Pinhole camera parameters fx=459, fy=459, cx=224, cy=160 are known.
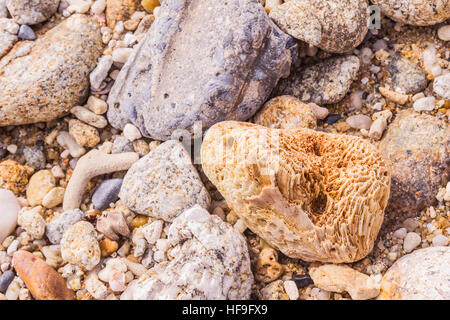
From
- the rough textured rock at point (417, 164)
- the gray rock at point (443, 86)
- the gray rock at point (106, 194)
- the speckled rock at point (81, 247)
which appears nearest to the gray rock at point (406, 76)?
the gray rock at point (443, 86)

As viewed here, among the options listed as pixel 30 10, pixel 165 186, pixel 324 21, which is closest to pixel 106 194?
pixel 165 186

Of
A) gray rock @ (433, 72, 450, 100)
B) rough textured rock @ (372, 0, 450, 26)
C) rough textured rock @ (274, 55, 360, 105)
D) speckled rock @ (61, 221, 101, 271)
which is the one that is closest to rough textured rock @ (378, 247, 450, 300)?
gray rock @ (433, 72, 450, 100)

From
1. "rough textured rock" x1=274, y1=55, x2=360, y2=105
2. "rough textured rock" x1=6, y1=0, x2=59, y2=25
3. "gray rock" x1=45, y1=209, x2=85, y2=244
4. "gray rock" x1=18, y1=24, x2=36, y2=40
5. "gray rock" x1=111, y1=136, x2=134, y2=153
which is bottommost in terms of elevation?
"gray rock" x1=45, y1=209, x2=85, y2=244

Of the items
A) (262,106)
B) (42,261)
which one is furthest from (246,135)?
(42,261)

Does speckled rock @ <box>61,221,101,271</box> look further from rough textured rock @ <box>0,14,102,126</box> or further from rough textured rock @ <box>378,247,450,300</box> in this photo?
rough textured rock @ <box>378,247,450,300</box>

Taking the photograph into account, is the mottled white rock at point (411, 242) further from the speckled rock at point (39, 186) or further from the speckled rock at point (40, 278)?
the speckled rock at point (39, 186)

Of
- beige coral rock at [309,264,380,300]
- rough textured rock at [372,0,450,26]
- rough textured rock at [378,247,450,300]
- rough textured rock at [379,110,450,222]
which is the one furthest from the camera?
rough textured rock at [372,0,450,26]
